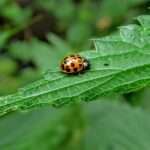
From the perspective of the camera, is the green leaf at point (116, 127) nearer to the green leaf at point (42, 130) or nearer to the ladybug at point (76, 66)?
the green leaf at point (42, 130)

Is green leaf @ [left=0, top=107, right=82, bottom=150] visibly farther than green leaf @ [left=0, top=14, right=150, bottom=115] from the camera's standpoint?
Yes

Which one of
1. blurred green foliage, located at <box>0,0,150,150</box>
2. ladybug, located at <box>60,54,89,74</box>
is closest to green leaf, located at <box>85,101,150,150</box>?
blurred green foliage, located at <box>0,0,150,150</box>

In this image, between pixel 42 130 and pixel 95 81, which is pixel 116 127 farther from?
pixel 95 81

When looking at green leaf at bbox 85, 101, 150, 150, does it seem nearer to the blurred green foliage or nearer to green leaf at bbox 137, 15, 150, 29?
the blurred green foliage

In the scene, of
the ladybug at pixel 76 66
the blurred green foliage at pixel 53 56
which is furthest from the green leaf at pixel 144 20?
the blurred green foliage at pixel 53 56

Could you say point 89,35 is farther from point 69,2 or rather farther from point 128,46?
point 128,46

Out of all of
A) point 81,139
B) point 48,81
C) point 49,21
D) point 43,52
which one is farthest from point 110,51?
point 49,21
